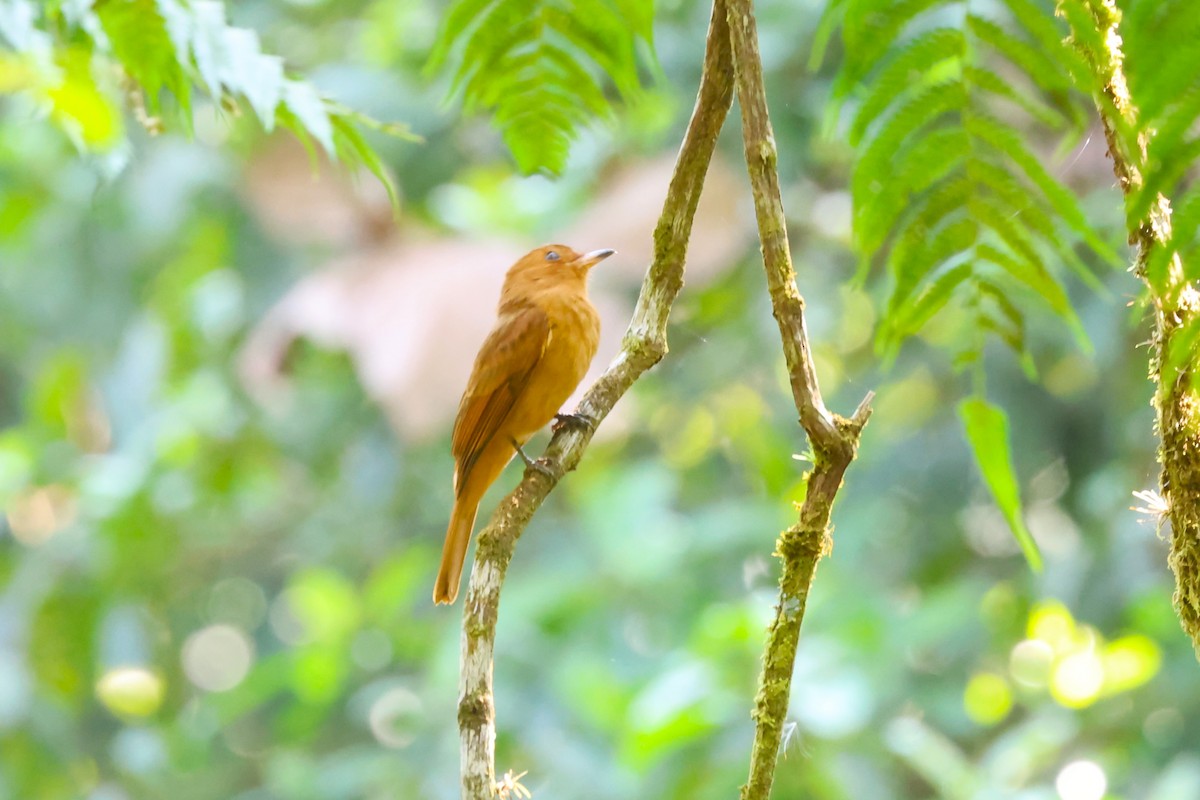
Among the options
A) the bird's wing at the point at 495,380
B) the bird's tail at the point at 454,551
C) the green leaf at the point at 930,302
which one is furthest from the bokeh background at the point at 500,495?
the green leaf at the point at 930,302

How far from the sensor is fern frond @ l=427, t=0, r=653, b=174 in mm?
1653

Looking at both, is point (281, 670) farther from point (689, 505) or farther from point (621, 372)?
point (621, 372)

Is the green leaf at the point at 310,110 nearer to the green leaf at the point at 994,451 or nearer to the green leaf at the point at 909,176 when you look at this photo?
the green leaf at the point at 909,176

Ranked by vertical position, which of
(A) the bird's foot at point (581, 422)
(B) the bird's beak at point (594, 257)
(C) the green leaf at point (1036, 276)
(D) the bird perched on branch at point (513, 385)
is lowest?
(C) the green leaf at point (1036, 276)

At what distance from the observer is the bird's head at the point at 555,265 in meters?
3.09

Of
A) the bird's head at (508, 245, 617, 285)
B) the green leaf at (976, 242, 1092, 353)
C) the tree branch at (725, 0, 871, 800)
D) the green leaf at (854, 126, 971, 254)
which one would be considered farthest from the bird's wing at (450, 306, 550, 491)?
the green leaf at (976, 242, 1092, 353)

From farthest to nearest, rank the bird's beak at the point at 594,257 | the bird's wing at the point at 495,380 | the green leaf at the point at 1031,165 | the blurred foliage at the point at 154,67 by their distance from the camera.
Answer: the bird's beak at the point at 594,257, the bird's wing at the point at 495,380, the blurred foliage at the point at 154,67, the green leaf at the point at 1031,165

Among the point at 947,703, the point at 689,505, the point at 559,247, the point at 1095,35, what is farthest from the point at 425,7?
the point at 1095,35

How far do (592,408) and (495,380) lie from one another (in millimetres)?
1143

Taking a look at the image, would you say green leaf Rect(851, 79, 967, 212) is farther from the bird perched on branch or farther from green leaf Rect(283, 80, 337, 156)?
the bird perched on branch

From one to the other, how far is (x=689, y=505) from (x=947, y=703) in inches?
71.2

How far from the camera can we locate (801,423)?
4.53ft

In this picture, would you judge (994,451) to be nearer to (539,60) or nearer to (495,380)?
(539,60)

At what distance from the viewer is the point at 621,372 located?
1.73 m
